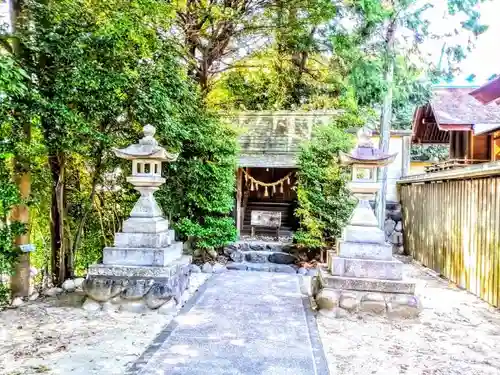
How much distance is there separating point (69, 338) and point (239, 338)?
6.70 ft

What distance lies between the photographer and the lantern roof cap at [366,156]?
600cm

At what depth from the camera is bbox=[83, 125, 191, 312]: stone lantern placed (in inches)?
223

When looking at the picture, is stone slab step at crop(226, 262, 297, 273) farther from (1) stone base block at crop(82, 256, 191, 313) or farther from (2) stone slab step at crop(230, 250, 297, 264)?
(1) stone base block at crop(82, 256, 191, 313)

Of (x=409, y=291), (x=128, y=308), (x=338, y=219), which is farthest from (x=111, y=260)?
(x=338, y=219)

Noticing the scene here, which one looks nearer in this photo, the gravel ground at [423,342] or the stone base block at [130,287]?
the gravel ground at [423,342]

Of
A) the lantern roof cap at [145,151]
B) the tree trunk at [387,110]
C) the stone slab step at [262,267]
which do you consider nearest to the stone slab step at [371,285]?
the lantern roof cap at [145,151]

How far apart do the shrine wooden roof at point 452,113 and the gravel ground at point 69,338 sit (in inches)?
459

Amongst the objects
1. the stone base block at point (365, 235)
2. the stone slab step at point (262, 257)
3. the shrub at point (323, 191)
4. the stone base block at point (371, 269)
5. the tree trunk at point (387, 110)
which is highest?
the tree trunk at point (387, 110)

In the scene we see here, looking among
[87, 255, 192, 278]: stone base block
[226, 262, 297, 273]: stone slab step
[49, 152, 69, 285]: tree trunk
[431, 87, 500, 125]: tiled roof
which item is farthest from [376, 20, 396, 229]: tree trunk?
[49, 152, 69, 285]: tree trunk

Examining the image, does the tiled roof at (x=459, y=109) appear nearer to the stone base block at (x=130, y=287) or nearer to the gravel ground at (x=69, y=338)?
the stone base block at (x=130, y=287)

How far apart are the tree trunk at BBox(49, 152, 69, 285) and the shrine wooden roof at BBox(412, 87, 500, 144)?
11.6 meters

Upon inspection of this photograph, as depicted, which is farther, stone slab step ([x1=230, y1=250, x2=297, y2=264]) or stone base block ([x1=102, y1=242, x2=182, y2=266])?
stone slab step ([x1=230, y1=250, x2=297, y2=264])

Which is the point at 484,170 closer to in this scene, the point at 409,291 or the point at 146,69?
the point at 409,291

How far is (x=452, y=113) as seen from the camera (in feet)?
43.7
